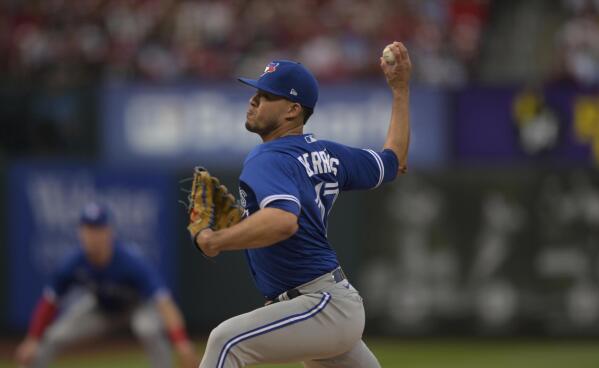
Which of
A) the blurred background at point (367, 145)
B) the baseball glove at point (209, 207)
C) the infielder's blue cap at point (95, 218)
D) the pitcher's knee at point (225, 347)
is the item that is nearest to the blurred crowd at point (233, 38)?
the blurred background at point (367, 145)

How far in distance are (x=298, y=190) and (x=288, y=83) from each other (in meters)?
0.54

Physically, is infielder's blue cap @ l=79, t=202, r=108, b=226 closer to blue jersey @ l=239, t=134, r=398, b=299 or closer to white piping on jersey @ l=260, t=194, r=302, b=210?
blue jersey @ l=239, t=134, r=398, b=299

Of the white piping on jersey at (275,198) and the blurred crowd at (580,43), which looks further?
the blurred crowd at (580,43)

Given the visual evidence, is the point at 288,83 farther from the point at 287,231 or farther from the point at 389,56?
the point at 287,231

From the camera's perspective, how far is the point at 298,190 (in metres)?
5.14

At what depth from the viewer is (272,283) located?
5.35 meters

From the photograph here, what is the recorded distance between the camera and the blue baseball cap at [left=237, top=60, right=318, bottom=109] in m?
5.34

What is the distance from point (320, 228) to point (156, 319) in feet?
13.7

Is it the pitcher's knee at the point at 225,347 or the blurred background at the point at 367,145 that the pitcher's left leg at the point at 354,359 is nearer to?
the pitcher's knee at the point at 225,347

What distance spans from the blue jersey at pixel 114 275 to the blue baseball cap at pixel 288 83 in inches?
157

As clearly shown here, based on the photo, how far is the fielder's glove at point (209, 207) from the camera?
498 cm

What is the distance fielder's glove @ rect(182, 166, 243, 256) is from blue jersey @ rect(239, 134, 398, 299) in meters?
0.12

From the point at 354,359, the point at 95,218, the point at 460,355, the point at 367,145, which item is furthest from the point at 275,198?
the point at 367,145

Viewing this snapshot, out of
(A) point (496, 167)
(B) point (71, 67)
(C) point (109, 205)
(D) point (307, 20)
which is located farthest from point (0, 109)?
(A) point (496, 167)
